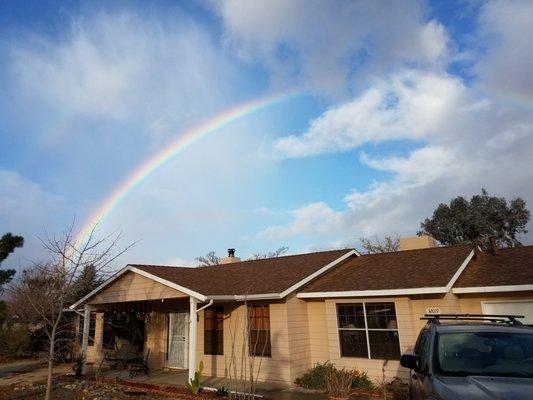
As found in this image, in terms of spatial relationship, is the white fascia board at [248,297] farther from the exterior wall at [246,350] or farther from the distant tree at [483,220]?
the distant tree at [483,220]

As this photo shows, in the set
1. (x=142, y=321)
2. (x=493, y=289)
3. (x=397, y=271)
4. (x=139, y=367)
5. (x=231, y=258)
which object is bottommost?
(x=139, y=367)

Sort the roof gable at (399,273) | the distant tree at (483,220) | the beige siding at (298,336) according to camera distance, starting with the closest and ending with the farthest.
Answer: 1. the roof gable at (399,273)
2. the beige siding at (298,336)
3. the distant tree at (483,220)

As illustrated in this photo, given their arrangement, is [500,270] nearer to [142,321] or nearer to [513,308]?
[513,308]

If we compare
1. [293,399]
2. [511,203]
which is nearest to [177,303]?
[293,399]

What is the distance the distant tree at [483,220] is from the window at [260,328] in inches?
999

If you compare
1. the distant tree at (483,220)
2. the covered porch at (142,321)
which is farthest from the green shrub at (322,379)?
the distant tree at (483,220)

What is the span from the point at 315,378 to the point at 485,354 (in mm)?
7810

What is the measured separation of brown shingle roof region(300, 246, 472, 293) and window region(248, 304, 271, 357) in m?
1.50

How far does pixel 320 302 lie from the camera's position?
45.8 ft

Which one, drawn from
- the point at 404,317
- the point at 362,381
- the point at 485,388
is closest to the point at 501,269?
the point at 404,317

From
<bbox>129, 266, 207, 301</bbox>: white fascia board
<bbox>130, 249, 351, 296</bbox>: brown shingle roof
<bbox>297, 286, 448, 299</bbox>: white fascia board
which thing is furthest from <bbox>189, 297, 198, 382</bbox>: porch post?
<bbox>297, 286, 448, 299</bbox>: white fascia board

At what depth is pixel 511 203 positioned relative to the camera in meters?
34.5

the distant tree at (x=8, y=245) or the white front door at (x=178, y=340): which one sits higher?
the distant tree at (x=8, y=245)

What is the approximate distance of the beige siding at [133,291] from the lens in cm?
1421
